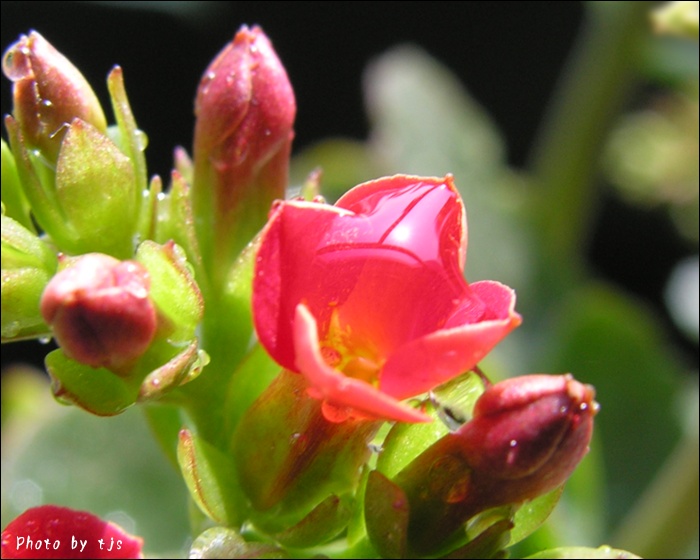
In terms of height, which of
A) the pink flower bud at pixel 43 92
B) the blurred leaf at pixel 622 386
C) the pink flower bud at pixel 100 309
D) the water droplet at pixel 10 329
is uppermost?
the pink flower bud at pixel 43 92

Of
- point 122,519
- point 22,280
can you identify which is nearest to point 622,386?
point 122,519

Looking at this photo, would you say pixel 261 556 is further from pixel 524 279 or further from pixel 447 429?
pixel 524 279

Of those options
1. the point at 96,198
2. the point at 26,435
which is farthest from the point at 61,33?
the point at 96,198

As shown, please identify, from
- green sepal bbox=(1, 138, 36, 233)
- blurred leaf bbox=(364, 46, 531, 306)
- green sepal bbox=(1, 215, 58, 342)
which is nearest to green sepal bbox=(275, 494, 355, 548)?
green sepal bbox=(1, 215, 58, 342)

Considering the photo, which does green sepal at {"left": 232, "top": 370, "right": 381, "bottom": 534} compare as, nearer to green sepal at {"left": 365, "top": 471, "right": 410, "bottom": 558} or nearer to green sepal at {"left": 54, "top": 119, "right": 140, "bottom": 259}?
green sepal at {"left": 365, "top": 471, "right": 410, "bottom": 558}

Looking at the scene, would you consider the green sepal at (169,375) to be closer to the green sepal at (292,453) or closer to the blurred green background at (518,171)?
the green sepal at (292,453)

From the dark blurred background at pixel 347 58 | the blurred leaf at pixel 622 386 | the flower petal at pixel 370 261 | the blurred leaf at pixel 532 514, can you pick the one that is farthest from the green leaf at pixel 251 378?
the dark blurred background at pixel 347 58

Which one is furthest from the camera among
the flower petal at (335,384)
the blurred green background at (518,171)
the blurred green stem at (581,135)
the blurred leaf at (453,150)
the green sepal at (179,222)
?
the blurred leaf at (453,150)
